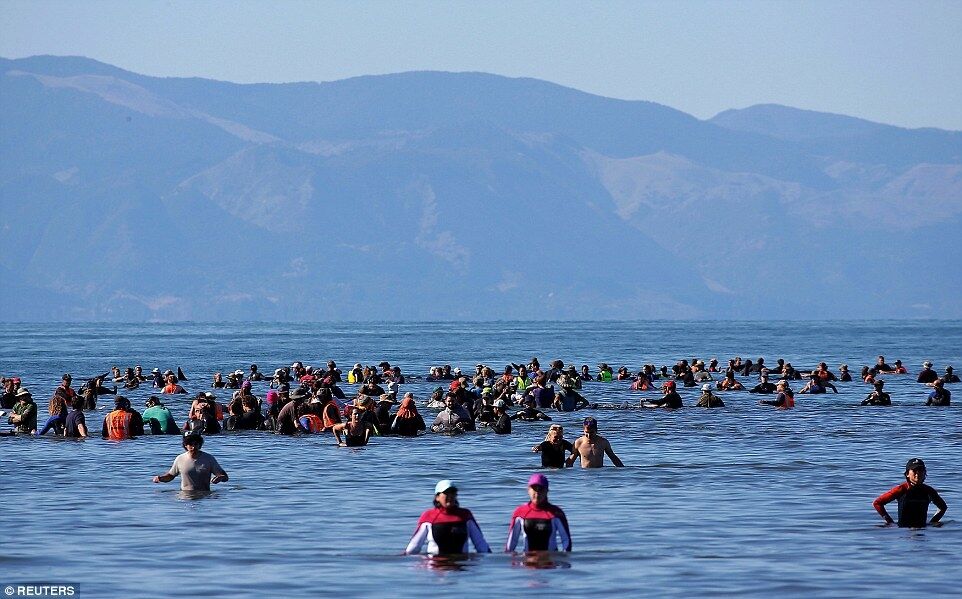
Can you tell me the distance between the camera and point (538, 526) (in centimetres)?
1864

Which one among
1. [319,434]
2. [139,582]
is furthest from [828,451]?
[139,582]

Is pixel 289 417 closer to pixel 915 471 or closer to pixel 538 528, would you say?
pixel 915 471

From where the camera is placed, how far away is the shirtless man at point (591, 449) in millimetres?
28547

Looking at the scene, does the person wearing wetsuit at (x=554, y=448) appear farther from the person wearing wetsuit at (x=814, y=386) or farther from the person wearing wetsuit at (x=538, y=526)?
the person wearing wetsuit at (x=814, y=386)

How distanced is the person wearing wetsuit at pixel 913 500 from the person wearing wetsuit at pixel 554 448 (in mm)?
7620

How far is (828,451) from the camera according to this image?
3488cm

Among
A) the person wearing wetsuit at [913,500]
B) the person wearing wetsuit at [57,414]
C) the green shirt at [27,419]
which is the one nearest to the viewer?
the person wearing wetsuit at [913,500]

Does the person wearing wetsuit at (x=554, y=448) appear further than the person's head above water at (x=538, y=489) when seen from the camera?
Yes

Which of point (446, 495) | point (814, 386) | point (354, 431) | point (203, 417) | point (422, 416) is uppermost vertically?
point (446, 495)

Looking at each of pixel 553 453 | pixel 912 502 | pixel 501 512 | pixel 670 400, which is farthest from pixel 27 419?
pixel 912 502

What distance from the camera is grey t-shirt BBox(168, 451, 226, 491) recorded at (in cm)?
2514

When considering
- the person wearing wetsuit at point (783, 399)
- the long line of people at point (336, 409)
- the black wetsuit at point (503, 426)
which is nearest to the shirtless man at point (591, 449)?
the long line of people at point (336, 409)

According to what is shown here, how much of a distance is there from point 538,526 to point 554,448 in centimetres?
1043

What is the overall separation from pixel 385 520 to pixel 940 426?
22311 mm
